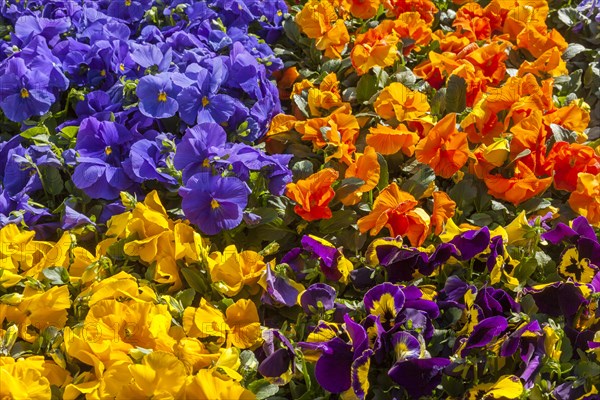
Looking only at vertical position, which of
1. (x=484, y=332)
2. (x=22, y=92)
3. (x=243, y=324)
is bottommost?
(x=243, y=324)

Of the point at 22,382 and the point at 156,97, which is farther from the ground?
the point at 156,97

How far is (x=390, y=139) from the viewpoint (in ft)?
6.66

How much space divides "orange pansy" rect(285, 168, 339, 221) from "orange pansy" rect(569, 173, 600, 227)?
630 millimetres

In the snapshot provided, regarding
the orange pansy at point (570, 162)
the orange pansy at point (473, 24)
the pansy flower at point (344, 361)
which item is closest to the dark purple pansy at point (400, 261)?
the pansy flower at point (344, 361)

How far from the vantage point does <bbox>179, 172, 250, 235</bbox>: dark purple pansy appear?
1.72 meters

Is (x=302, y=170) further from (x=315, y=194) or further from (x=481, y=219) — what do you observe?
(x=481, y=219)

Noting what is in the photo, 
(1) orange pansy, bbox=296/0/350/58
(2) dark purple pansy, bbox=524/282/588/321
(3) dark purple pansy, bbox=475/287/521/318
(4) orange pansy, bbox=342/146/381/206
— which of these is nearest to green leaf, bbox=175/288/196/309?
(4) orange pansy, bbox=342/146/381/206

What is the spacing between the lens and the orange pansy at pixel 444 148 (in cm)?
193

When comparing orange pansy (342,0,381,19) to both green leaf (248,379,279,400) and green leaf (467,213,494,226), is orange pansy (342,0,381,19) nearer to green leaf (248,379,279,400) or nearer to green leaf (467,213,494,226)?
green leaf (467,213,494,226)

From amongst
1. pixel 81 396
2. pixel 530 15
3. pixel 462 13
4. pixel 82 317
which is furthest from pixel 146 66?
pixel 530 15

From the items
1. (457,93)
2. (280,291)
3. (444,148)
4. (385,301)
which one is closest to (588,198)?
(444,148)

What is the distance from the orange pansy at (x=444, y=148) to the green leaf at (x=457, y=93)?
264mm

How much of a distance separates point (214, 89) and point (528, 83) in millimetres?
885

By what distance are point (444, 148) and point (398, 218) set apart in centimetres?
29
